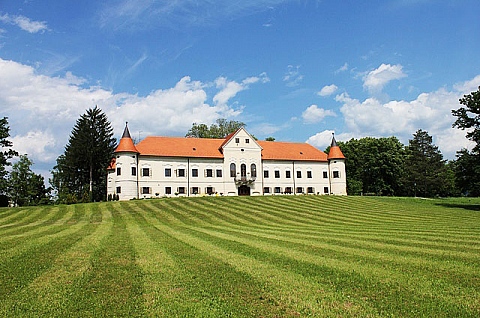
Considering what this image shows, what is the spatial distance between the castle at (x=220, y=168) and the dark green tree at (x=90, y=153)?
17.9 feet

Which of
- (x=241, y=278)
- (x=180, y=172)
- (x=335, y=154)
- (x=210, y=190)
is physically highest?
(x=335, y=154)

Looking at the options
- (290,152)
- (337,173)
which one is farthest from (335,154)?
(290,152)

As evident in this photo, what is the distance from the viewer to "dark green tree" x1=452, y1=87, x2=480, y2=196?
41.3 meters

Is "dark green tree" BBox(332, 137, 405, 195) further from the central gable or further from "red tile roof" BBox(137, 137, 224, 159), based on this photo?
"red tile roof" BBox(137, 137, 224, 159)

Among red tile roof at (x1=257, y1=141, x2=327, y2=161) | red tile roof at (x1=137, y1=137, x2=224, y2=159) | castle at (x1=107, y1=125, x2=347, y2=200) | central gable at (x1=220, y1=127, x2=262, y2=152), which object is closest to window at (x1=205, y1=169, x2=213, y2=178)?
castle at (x1=107, y1=125, x2=347, y2=200)

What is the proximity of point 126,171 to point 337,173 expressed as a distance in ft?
112

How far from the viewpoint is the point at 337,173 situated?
200ft

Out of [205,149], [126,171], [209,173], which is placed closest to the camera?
[126,171]

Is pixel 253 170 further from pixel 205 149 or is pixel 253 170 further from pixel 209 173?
pixel 205 149

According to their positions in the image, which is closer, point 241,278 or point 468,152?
point 241,278

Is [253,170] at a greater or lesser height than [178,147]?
lesser

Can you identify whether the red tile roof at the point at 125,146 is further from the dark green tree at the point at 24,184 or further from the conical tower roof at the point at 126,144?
the dark green tree at the point at 24,184

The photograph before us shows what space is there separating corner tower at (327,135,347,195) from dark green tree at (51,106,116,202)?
122 ft

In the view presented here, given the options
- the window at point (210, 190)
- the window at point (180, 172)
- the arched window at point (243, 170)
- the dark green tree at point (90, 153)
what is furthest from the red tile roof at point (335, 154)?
the dark green tree at point (90, 153)
